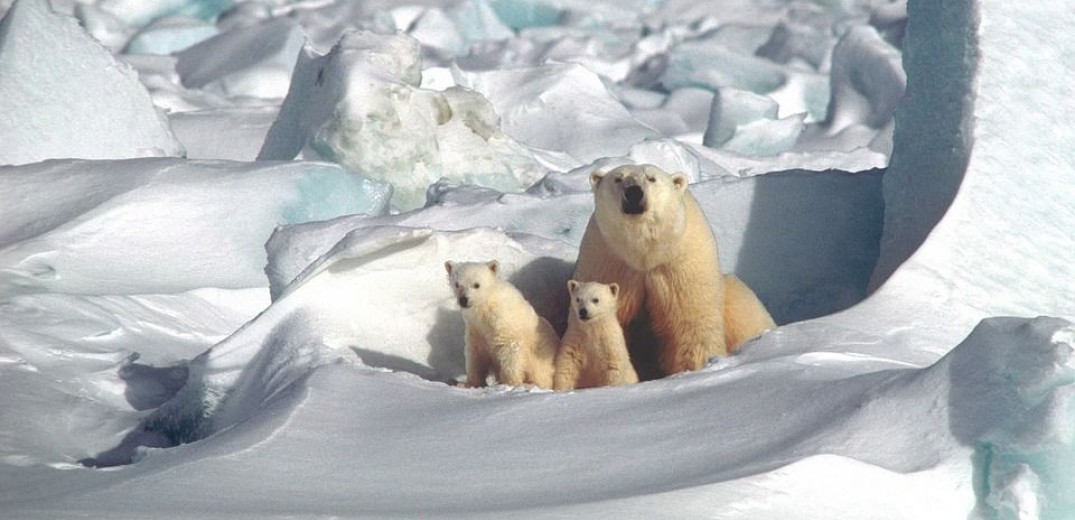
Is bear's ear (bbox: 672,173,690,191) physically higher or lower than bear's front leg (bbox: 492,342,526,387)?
higher

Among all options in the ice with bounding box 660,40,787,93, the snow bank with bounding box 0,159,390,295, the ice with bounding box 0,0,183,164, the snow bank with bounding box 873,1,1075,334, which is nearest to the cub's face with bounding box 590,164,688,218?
the snow bank with bounding box 873,1,1075,334

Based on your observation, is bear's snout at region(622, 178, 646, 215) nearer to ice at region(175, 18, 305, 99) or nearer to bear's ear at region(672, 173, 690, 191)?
bear's ear at region(672, 173, 690, 191)

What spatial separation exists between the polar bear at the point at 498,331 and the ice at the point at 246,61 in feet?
18.5

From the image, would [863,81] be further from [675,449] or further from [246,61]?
[675,449]

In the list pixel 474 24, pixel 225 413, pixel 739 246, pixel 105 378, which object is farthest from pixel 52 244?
pixel 474 24

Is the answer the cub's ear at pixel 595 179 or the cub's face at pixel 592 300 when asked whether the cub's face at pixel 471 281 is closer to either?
the cub's face at pixel 592 300

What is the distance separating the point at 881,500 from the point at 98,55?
16.0 feet

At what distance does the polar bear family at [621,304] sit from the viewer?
→ 14.3 ft

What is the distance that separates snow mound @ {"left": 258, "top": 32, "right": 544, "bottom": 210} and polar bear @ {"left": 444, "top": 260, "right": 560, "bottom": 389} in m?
2.08

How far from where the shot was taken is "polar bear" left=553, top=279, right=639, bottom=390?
4312mm

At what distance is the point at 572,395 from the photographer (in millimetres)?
3941

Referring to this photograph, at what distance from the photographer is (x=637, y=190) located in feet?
14.1

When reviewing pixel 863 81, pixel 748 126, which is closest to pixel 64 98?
pixel 748 126

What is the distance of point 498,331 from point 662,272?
51 cm
